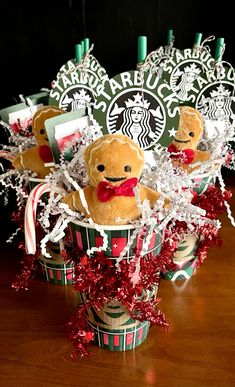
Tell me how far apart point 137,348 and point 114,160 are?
328 mm

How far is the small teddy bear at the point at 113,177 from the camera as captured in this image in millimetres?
539

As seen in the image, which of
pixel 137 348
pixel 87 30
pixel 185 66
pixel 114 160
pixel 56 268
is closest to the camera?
pixel 114 160

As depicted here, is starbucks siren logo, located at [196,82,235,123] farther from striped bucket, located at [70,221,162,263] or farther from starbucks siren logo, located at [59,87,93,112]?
striped bucket, located at [70,221,162,263]

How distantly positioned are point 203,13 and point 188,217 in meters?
1.00

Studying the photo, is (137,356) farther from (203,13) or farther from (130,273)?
(203,13)

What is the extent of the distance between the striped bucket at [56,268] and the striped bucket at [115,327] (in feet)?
0.54

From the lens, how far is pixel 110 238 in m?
0.56

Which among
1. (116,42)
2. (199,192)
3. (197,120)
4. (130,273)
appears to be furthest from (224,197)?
(116,42)

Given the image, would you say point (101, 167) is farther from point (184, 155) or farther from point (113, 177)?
point (184, 155)

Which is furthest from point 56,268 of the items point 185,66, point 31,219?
point 185,66

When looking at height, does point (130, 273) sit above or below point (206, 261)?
above

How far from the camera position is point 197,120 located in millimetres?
752

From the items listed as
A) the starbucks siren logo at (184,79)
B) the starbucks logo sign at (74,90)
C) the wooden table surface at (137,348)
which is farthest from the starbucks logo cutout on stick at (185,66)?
the wooden table surface at (137,348)

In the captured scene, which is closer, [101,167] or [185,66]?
[101,167]
